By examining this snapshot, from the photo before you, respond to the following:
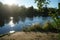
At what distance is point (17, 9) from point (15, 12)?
190 centimetres

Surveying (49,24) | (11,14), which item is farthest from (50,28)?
(11,14)

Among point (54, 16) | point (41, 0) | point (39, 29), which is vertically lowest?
point (39, 29)

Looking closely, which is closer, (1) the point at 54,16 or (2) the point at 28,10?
(1) the point at 54,16

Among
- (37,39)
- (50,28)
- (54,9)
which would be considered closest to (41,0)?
(54,9)

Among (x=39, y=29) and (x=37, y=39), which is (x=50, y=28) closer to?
(x=39, y=29)

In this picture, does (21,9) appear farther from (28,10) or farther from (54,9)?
(54,9)

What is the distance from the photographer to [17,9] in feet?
188

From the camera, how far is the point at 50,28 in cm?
1194

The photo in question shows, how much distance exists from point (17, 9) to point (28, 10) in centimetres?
458

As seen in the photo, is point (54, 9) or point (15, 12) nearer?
point (54, 9)

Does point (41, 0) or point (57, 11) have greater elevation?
point (41, 0)

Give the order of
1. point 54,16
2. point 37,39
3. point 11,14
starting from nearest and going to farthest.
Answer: point 54,16 < point 37,39 < point 11,14

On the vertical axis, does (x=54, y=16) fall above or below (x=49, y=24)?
above

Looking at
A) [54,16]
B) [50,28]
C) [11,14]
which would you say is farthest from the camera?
[11,14]
